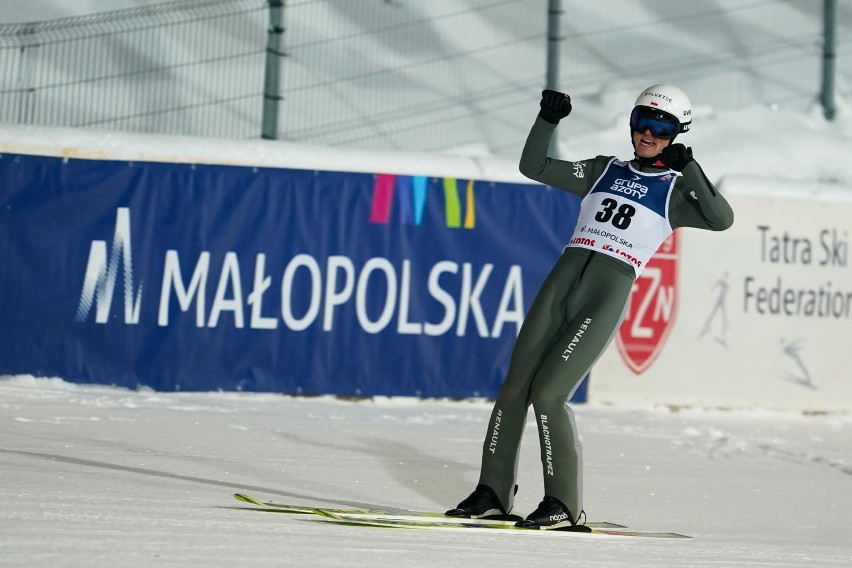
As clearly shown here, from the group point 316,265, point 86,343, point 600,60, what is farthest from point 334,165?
point 600,60

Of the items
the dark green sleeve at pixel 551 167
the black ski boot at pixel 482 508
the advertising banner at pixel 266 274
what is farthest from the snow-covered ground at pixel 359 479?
the dark green sleeve at pixel 551 167

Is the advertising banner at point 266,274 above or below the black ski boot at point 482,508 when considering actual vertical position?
above

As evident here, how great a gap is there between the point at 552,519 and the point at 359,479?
168cm

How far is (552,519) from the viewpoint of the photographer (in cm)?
539

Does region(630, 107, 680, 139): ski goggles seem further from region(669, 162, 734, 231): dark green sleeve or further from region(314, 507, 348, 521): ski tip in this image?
region(314, 507, 348, 521): ski tip

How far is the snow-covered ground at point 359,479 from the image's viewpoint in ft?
14.7

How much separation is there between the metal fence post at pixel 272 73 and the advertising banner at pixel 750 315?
121 inches

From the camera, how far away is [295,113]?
12172 mm

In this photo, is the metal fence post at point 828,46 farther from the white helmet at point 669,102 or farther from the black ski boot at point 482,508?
the black ski boot at point 482,508

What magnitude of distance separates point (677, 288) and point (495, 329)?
5.14ft

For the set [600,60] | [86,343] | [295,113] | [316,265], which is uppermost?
[600,60]

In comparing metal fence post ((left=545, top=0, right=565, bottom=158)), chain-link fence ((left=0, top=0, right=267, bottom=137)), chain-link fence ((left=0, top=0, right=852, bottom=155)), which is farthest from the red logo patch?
chain-link fence ((left=0, top=0, right=267, bottom=137))

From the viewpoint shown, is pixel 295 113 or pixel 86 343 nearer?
pixel 86 343

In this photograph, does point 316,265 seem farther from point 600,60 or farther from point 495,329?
point 600,60
